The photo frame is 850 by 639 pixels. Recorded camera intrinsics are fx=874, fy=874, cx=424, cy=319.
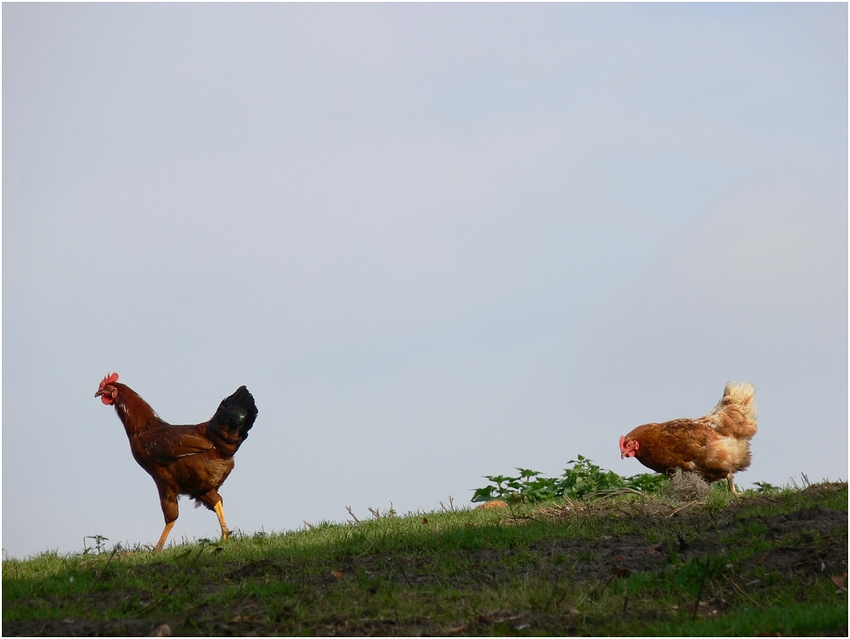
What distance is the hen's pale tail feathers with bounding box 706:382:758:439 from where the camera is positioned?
40.1 ft

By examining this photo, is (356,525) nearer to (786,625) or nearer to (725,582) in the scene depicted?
(725,582)

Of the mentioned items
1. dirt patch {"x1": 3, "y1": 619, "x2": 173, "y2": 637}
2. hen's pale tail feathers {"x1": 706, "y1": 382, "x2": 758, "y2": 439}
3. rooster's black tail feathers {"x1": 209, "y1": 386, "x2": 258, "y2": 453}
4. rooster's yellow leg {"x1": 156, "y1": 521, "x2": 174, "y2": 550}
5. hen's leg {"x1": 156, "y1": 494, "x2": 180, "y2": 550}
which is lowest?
dirt patch {"x1": 3, "y1": 619, "x2": 173, "y2": 637}

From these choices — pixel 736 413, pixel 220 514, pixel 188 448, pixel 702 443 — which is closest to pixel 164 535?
pixel 220 514

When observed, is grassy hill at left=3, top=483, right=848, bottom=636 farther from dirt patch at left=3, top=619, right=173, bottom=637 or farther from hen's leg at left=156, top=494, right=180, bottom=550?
hen's leg at left=156, top=494, right=180, bottom=550

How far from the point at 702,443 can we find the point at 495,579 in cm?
612

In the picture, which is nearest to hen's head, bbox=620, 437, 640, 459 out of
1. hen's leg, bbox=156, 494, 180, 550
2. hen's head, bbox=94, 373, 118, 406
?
hen's leg, bbox=156, 494, 180, 550

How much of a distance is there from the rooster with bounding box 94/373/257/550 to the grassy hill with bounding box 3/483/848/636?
1502 millimetres

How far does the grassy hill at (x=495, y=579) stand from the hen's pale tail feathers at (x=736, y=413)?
2925 millimetres

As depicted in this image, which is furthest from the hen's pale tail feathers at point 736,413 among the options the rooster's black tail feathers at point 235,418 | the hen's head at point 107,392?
the hen's head at point 107,392

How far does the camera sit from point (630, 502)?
929 centimetres

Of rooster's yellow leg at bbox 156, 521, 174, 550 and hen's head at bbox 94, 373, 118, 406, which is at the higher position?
hen's head at bbox 94, 373, 118, 406

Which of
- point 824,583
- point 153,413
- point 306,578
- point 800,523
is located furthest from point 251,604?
point 153,413

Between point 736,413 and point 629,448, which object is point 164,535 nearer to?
point 629,448

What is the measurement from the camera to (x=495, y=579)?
22.1 feet
